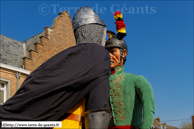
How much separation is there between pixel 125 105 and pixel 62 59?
1.95 metres

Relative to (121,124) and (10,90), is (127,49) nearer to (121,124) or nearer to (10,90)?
(121,124)

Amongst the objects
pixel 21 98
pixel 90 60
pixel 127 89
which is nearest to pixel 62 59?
pixel 90 60

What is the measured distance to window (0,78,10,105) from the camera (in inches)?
741

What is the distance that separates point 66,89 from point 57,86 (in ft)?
0.26

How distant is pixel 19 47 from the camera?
75.9ft

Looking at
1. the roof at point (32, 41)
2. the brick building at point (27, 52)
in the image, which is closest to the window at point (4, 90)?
the brick building at point (27, 52)

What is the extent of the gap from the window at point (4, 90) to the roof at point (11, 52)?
1.27m

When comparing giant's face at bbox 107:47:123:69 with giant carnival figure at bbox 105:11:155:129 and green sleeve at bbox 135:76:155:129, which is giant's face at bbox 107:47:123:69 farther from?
green sleeve at bbox 135:76:155:129

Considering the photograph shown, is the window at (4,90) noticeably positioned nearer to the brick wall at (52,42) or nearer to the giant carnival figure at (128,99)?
the brick wall at (52,42)

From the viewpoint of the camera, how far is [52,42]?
22703 millimetres

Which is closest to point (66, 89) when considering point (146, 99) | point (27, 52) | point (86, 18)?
point (86, 18)

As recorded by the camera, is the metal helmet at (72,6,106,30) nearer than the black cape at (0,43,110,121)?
No

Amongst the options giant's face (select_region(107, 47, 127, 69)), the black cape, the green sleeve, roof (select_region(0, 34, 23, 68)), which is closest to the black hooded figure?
the black cape

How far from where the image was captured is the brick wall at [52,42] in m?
21.0
